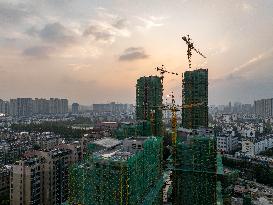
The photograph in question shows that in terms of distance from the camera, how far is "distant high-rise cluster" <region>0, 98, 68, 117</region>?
7050cm

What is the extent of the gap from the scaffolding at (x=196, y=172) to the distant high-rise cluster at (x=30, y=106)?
6256cm

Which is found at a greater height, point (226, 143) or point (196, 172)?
point (196, 172)

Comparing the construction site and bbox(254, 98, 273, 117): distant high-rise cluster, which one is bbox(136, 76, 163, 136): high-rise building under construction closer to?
the construction site

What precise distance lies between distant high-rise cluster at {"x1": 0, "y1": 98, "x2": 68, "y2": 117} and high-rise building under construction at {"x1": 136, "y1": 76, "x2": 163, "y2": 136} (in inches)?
1984

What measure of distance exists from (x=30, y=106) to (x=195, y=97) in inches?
2185

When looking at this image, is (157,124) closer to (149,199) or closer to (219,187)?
(219,187)

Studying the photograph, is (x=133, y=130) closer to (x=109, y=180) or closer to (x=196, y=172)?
(x=196, y=172)

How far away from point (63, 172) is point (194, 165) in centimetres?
695

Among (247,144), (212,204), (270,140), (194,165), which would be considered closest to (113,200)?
(194,165)

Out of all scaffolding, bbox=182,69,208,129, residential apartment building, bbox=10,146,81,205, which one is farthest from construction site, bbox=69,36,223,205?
residential apartment building, bbox=10,146,81,205

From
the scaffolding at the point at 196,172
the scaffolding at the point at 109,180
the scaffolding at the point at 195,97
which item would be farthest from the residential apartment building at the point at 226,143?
the scaffolding at the point at 109,180

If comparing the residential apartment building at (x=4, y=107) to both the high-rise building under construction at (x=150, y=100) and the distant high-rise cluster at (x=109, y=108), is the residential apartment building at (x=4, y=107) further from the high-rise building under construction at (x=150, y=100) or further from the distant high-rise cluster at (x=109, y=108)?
the high-rise building under construction at (x=150, y=100)

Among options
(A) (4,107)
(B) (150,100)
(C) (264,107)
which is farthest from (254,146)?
(A) (4,107)

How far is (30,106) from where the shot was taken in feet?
236
